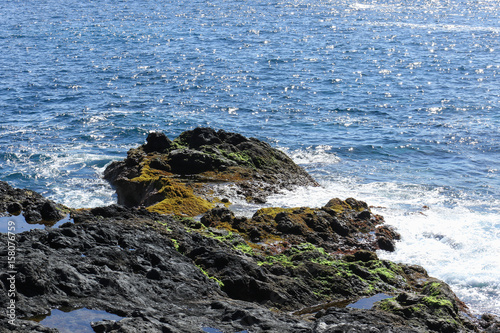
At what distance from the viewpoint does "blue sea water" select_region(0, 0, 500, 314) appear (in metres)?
23.9

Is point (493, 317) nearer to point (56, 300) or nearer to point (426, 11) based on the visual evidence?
point (56, 300)

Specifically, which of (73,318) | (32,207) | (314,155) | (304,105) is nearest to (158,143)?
(314,155)

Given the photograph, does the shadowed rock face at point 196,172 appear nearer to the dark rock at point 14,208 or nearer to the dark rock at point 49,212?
the dark rock at point 49,212

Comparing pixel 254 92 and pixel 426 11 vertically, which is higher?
pixel 426 11

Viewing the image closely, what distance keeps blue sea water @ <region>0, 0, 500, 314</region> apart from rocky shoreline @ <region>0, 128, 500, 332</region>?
1.92 meters

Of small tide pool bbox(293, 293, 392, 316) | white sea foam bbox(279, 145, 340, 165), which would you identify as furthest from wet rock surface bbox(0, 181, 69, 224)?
white sea foam bbox(279, 145, 340, 165)

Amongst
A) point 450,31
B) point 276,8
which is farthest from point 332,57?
point 276,8

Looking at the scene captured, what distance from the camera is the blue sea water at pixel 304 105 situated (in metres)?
23.9

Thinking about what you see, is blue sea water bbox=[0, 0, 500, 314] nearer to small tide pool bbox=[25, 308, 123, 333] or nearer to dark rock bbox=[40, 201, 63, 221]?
dark rock bbox=[40, 201, 63, 221]

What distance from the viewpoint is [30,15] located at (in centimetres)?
7394

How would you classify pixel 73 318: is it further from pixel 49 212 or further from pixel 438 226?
pixel 438 226

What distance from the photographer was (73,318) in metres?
10.2

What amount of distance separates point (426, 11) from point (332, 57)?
37.0 metres

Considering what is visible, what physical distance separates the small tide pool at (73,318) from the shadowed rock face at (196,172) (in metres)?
8.75
